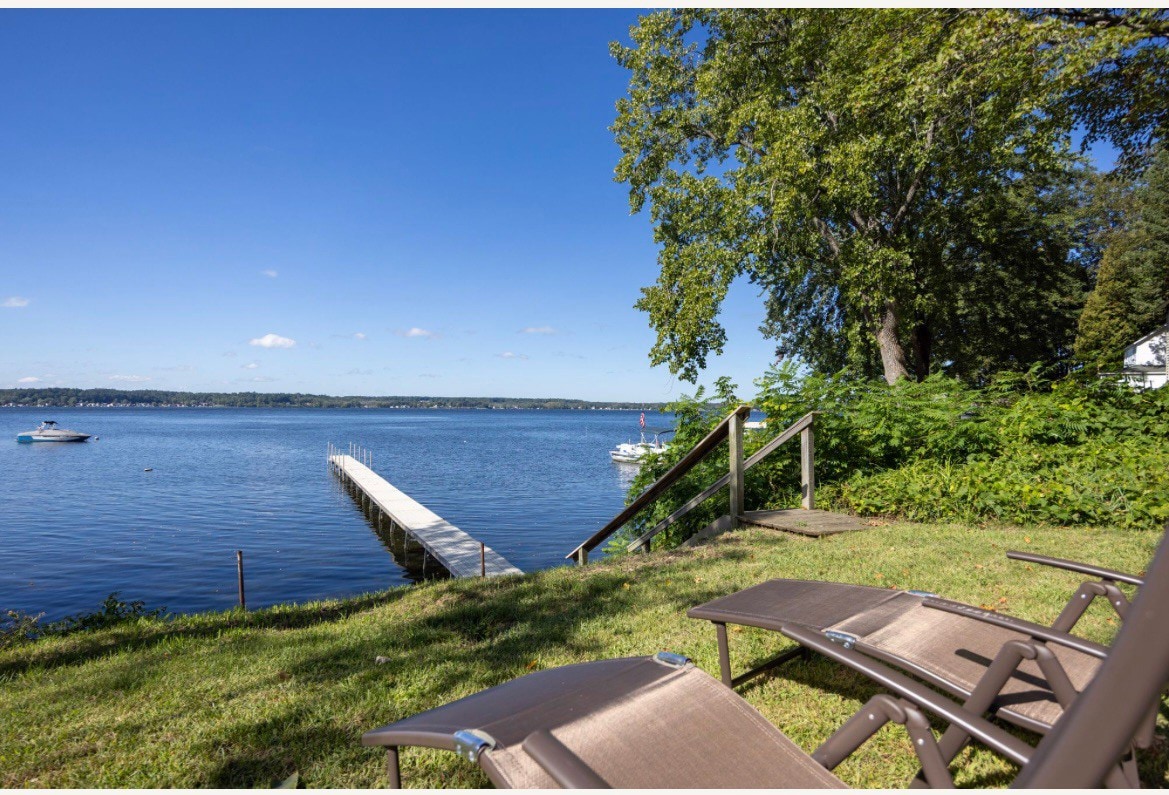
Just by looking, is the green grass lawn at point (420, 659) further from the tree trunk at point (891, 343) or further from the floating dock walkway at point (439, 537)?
the tree trunk at point (891, 343)

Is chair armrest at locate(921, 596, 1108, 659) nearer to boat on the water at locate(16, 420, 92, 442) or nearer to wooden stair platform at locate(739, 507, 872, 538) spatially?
wooden stair platform at locate(739, 507, 872, 538)

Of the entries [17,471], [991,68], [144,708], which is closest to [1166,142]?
[991,68]

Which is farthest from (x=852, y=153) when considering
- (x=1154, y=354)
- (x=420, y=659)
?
(x=1154, y=354)

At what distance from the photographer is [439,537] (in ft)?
56.0

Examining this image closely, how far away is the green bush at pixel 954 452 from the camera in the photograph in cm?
672

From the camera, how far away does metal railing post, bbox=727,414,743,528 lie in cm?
682

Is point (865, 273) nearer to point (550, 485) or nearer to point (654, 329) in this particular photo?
point (654, 329)

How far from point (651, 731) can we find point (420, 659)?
2335mm

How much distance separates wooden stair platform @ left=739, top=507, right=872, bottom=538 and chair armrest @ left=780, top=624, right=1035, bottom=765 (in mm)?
4498

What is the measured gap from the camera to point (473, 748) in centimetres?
163

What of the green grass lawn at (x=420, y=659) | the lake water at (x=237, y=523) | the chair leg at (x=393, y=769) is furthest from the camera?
the lake water at (x=237, y=523)

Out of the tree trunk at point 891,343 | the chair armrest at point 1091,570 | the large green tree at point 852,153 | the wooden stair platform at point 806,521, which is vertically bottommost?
the wooden stair platform at point 806,521

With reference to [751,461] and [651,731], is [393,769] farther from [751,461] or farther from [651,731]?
[751,461]

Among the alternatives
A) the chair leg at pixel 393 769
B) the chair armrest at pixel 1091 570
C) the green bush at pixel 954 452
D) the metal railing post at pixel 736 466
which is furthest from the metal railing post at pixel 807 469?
the chair leg at pixel 393 769
